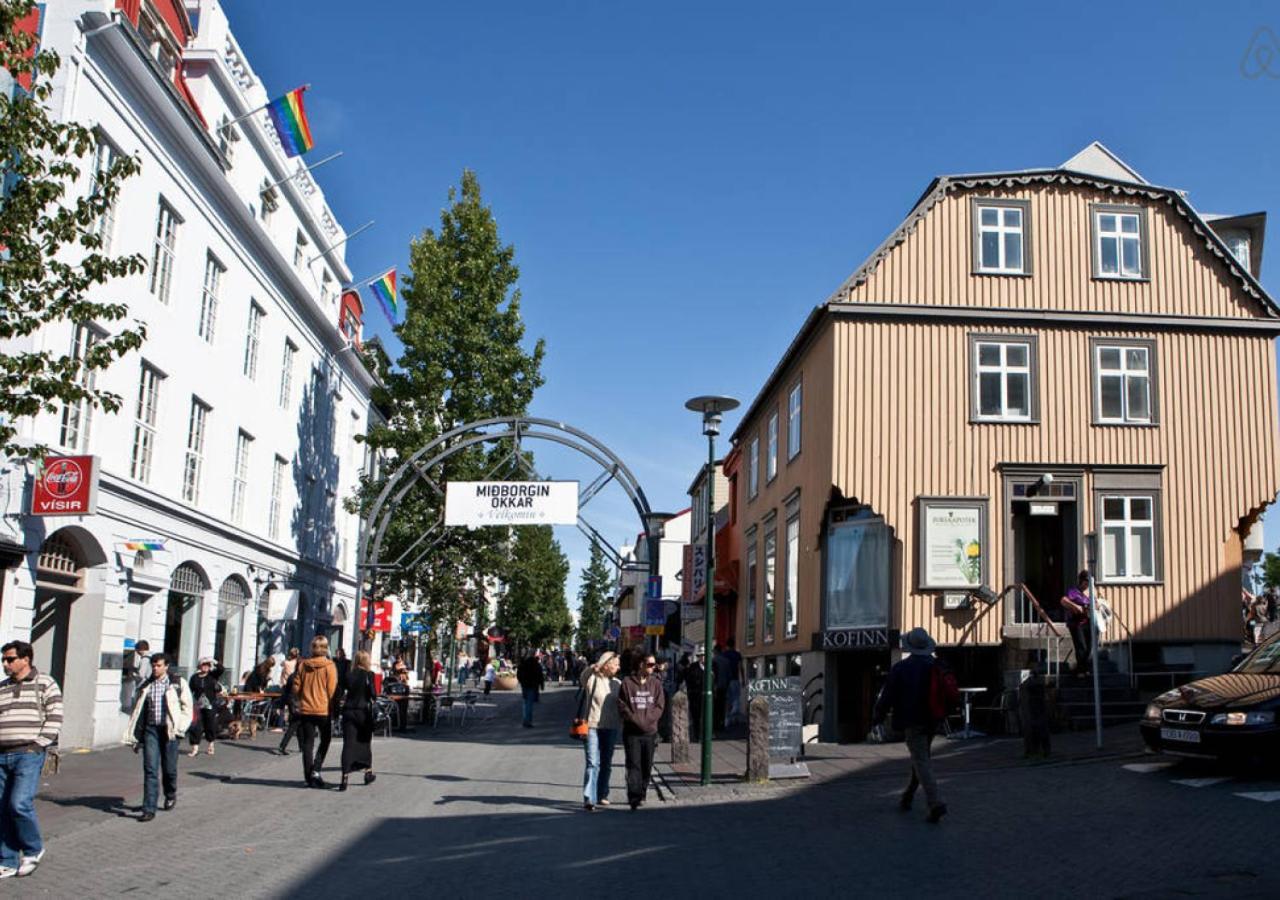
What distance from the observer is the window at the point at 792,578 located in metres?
25.7

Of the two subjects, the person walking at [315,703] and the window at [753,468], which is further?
the window at [753,468]

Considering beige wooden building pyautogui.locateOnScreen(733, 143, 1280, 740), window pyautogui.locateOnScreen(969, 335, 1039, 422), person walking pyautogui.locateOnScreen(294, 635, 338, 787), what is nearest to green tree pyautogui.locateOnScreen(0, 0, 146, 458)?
person walking pyautogui.locateOnScreen(294, 635, 338, 787)

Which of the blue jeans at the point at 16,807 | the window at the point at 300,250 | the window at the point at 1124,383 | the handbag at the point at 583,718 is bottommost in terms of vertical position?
the blue jeans at the point at 16,807

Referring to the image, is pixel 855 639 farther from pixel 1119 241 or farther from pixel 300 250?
pixel 300 250

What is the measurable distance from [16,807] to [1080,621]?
15811 mm

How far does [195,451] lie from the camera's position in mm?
26016

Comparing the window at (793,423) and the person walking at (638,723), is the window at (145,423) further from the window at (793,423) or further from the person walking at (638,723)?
the window at (793,423)

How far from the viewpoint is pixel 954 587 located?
21.2 m

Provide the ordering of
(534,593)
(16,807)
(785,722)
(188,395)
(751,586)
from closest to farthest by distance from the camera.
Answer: (16,807), (785,722), (188,395), (751,586), (534,593)

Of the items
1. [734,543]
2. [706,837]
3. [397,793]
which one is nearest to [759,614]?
[734,543]

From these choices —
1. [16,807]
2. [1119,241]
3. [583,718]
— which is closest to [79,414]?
[583,718]

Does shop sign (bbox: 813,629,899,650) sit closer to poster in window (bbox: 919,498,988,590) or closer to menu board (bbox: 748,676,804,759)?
poster in window (bbox: 919,498,988,590)

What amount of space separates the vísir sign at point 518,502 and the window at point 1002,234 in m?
9.62

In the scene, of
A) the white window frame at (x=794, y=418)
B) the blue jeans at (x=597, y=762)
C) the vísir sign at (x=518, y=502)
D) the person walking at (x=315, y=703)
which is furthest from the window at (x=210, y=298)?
the blue jeans at (x=597, y=762)
